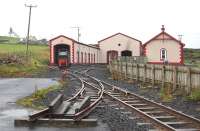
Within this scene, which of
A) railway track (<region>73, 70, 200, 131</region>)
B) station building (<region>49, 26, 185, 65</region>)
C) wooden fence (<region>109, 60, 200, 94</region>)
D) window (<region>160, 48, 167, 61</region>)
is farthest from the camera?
window (<region>160, 48, 167, 61</region>)

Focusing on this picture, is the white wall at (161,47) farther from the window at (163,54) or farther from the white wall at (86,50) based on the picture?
the white wall at (86,50)

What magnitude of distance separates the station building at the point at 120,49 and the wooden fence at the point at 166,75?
27631 mm

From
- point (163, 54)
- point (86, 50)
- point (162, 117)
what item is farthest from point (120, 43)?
point (162, 117)

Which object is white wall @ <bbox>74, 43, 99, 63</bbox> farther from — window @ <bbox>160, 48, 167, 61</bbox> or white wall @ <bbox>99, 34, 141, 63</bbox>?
window @ <bbox>160, 48, 167, 61</bbox>

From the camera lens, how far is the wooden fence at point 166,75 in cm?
2022

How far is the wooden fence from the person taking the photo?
66.3 feet

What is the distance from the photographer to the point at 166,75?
24734mm

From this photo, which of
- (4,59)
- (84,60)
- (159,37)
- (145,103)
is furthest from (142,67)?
(84,60)

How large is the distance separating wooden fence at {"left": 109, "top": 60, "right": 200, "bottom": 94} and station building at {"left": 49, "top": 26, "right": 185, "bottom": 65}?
2763 cm

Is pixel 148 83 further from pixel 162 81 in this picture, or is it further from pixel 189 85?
pixel 189 85

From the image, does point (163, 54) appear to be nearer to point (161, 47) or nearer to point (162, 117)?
point (161, 47)

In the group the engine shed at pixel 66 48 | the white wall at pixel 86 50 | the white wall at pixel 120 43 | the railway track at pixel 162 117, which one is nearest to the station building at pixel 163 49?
the engine shed at pixel 66 48

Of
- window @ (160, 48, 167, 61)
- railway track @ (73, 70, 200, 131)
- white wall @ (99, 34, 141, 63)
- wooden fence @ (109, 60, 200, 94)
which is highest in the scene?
white wall @ (99, 34, 141, 63)

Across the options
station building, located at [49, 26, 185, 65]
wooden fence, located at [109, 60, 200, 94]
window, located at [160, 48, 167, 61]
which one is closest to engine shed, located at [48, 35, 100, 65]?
station building, located at [49, 26, 185, 65]
